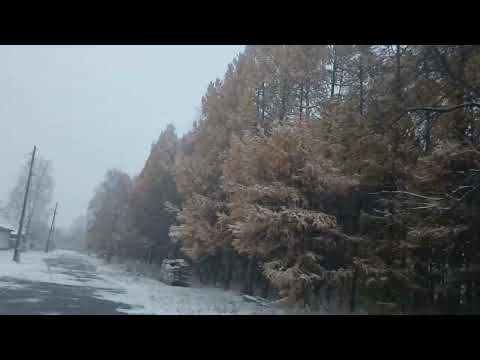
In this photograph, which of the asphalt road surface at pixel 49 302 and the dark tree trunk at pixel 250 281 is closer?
the asphalt road surface at pixel 49 302

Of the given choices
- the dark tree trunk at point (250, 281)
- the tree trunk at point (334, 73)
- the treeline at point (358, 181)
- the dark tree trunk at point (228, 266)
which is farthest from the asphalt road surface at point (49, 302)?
the tree trunk at point (334, 73)

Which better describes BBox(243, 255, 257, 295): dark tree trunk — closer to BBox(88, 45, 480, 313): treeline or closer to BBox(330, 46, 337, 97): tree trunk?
BBox(88, 45, 480, 313): treeline

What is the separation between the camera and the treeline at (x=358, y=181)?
690 centimetres

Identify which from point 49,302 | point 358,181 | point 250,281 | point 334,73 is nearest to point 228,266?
point 250,281

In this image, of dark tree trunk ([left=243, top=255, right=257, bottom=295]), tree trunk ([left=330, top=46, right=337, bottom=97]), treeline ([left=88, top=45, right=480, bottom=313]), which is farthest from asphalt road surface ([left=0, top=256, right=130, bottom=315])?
tree trunk ([left=330, top=46, right=337, bottom=97])

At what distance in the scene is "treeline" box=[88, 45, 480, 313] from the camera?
6.90m

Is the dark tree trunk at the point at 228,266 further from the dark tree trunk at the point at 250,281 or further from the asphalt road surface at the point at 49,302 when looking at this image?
the asphalt road surface at the point at 49,302

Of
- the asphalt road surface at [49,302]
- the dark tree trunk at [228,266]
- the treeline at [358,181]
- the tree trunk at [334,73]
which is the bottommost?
the asphalt road surface at [49,302]

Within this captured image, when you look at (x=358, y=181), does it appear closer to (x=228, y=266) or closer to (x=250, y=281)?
(x=250, y=281)

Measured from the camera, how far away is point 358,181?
30.4ft
